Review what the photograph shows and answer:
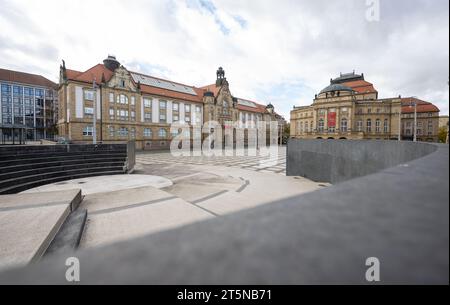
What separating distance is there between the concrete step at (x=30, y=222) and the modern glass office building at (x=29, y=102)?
5912 centimetres

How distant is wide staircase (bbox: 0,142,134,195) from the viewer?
842 centimetres

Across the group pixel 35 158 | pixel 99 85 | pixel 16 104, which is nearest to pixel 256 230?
pixel 35 158

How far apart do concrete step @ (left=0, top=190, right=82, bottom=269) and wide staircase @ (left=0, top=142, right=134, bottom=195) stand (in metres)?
3.03

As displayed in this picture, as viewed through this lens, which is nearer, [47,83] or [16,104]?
[16,104]

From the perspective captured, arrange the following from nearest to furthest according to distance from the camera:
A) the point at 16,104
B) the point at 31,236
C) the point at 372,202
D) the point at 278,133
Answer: the point at 372,202, the point at 31,236, the point at 16,104, the point at 278,133

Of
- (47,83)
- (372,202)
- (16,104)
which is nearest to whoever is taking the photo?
(372,202)

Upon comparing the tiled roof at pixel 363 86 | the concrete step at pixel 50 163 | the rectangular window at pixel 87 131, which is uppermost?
the tiled roof at pixel 363 86

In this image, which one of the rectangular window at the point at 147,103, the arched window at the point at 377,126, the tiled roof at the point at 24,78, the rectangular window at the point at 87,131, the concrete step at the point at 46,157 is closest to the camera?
the concrete step at the point at 46,157

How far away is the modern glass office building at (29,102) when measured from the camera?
2120 inches

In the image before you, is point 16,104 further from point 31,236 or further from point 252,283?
point 252,283

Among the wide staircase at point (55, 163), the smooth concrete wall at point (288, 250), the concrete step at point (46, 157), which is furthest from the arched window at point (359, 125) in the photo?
the smooth concrete wall at point (288, 250)

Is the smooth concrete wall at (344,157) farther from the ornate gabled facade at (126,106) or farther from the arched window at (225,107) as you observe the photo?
the arched window at (225,107)
